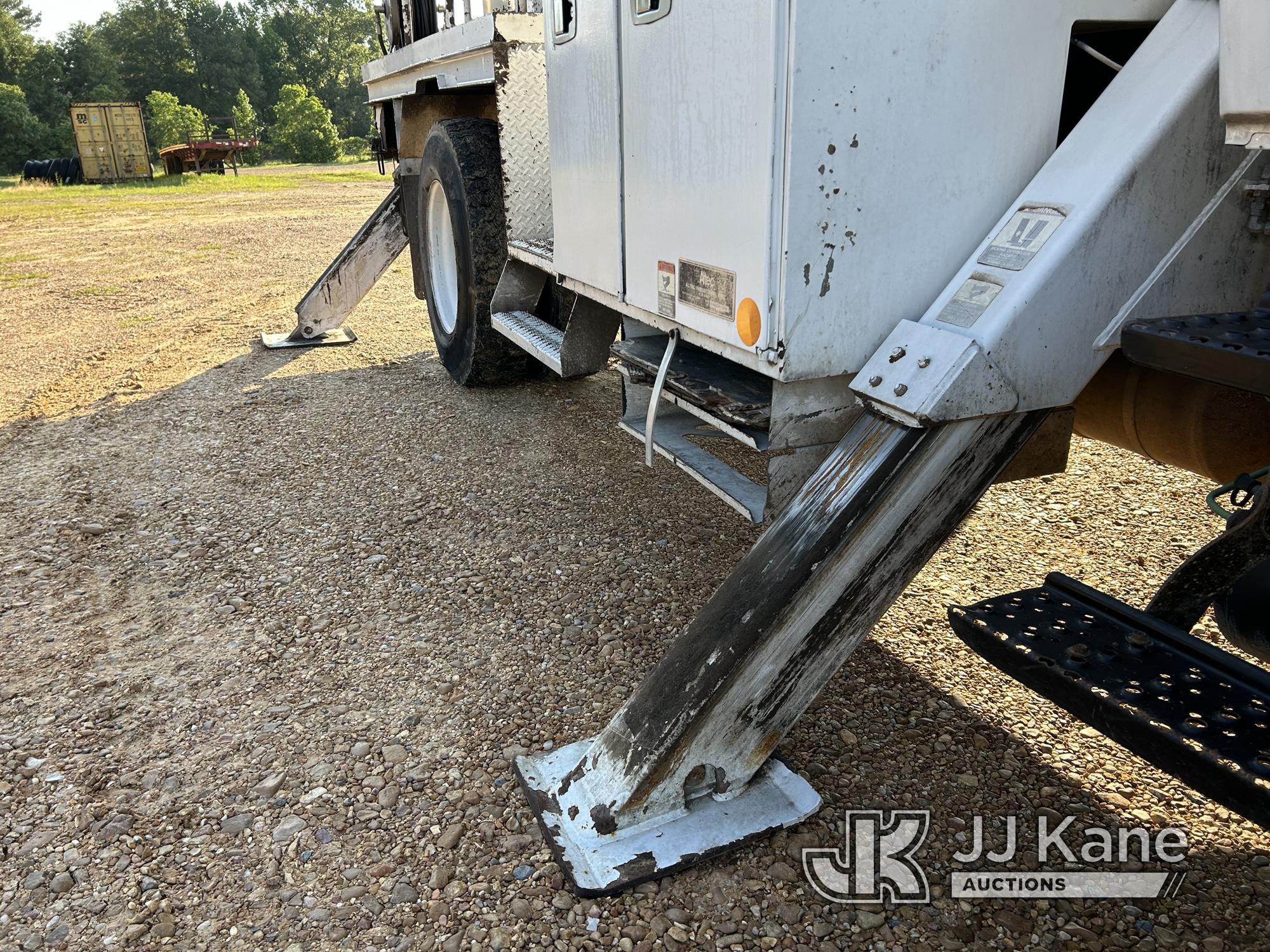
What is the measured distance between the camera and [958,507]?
2012mm

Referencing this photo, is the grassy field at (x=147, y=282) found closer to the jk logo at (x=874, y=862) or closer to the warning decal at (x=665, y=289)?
the warning decal at (x=665, y=289)

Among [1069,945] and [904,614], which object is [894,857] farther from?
[904,614]

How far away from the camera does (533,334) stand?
416 centimetres

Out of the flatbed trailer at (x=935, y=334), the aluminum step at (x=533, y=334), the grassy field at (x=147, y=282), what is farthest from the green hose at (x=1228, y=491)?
the grassy field at (x=147, y=282)

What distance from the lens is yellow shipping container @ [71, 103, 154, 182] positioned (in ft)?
93.4

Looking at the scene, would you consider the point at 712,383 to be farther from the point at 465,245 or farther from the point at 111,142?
the point at 111,142

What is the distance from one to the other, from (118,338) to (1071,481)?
658 centimetres

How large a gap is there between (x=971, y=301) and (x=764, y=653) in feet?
2.72

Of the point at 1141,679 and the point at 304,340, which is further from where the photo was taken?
the point at 304,340

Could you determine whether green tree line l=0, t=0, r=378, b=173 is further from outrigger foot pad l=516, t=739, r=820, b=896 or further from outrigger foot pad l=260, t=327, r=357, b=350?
outrigger foot pad l=516, t=739, r=820, b=896

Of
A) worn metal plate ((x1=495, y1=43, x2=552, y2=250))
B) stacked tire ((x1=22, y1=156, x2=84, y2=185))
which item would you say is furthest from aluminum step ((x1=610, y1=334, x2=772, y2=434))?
stacked tire ((x1=22, y1=156, x2=84, y2=185))

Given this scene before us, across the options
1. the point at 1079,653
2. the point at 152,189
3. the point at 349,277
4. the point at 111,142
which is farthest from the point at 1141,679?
the point at 111,142

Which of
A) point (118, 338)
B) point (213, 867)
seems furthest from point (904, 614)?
point (118, 338)

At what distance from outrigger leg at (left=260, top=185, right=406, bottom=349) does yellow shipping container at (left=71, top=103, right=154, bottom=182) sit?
2702 cm
